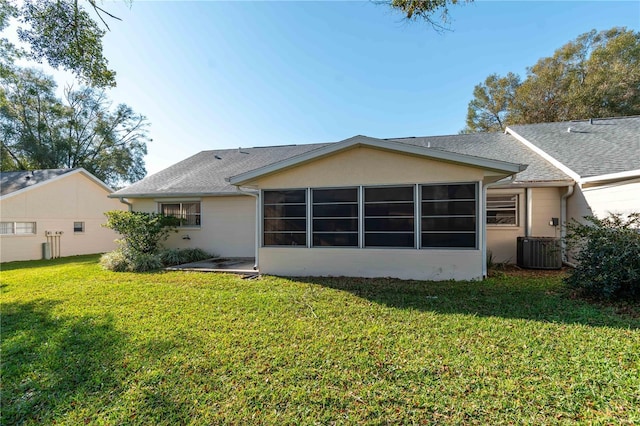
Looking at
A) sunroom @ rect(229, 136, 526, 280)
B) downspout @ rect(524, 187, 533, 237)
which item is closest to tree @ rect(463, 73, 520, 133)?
downspout @ rect(524, 187, 533, 237)

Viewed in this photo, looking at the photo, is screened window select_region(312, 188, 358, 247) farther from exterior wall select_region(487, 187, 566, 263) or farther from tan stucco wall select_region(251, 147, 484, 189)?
exterior wall select_region(487, 187, 566, 263)

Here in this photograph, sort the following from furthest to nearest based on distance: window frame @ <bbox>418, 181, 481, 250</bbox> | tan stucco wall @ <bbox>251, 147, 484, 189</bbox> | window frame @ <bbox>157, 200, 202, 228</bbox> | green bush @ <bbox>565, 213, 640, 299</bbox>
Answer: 1. window frame @ <bbox>157, 200, 202, 228</bbox>
2. tan stucco wall @ <bbox>251, 147, 484, 189</bbox>
3. window frame @ <bbox>418, 181, 481, 250</bbox>
4. green bush @ <bbox>565, 213, 640, 299</bbox>

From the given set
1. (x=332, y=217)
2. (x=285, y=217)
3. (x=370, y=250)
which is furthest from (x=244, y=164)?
(x=370, y=250)

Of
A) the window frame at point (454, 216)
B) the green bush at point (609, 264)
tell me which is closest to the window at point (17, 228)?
the window frame at point (454, 216)

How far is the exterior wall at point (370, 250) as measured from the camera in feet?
21.9

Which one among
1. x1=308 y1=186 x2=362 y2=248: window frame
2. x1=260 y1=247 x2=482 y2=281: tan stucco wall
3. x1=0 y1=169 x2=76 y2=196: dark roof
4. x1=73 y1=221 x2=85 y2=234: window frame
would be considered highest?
x1=0 y1=169 x2=76 y2=196: dark roof

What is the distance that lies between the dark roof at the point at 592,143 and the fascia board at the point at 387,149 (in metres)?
3.70

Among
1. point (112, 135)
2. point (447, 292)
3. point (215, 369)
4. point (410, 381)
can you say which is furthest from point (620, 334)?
point (112, 135)

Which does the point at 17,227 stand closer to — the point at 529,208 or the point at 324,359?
the point at 324,359

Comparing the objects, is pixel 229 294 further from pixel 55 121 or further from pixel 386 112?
pixel 55 121

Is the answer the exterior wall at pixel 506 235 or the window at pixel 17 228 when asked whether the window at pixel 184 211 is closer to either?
the window at pixel 17 228

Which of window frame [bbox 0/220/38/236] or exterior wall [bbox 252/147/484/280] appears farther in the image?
window frame [bbox 0/220/38/236]

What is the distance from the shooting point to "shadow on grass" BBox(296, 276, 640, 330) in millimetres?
4344

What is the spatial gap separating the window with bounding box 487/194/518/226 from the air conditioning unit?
102 cm
